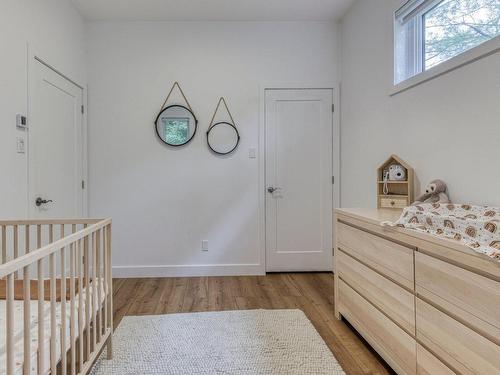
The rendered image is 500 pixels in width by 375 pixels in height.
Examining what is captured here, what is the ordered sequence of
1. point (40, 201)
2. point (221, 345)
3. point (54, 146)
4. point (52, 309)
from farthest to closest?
point (54, 146)
point (40, 201)
point (221, 345)
point (52, 309)

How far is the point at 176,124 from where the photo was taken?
321 centimetres

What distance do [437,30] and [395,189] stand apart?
1005 millimetres

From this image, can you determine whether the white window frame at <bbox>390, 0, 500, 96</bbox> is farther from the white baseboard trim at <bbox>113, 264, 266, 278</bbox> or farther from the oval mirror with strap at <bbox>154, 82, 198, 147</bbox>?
the white baseboard trim at <bbox>113, 264, 266, 278</bbox>

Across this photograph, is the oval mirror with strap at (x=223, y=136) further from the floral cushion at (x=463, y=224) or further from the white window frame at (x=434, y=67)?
the floral cushion at (x=463, y=224)

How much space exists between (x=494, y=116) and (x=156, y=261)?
2909mm

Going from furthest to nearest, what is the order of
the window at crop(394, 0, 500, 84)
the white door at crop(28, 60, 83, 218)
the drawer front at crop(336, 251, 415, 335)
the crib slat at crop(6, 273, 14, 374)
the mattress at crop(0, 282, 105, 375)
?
the white door at crop(28, 60, 83, 218)
the window at crop(394, 0, 500, 84)
the drawer front at crop(336, 251, 415, 335)
the mattress at crop(0, 282, 105, 375)
the crib slat at crop(6, 273, 14, 374)

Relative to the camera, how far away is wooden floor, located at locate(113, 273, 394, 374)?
6.30 ft

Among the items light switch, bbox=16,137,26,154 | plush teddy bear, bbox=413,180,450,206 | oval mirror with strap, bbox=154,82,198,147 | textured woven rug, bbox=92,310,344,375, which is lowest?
textured woven rug, bbox=92,310,344,375

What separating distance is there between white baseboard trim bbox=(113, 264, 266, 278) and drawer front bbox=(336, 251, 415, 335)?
1.30 metres

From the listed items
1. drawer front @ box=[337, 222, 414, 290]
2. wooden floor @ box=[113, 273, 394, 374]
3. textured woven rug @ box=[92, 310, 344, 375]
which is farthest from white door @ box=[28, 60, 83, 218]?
drawer front @ box=[337, 222, 414, 290]

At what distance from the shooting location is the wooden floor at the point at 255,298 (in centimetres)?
192

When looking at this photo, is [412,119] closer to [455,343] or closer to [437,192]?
[437,192]

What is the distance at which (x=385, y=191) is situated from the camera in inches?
89.5

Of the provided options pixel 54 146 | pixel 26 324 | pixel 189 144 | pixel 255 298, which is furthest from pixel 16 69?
pixel 255 298
